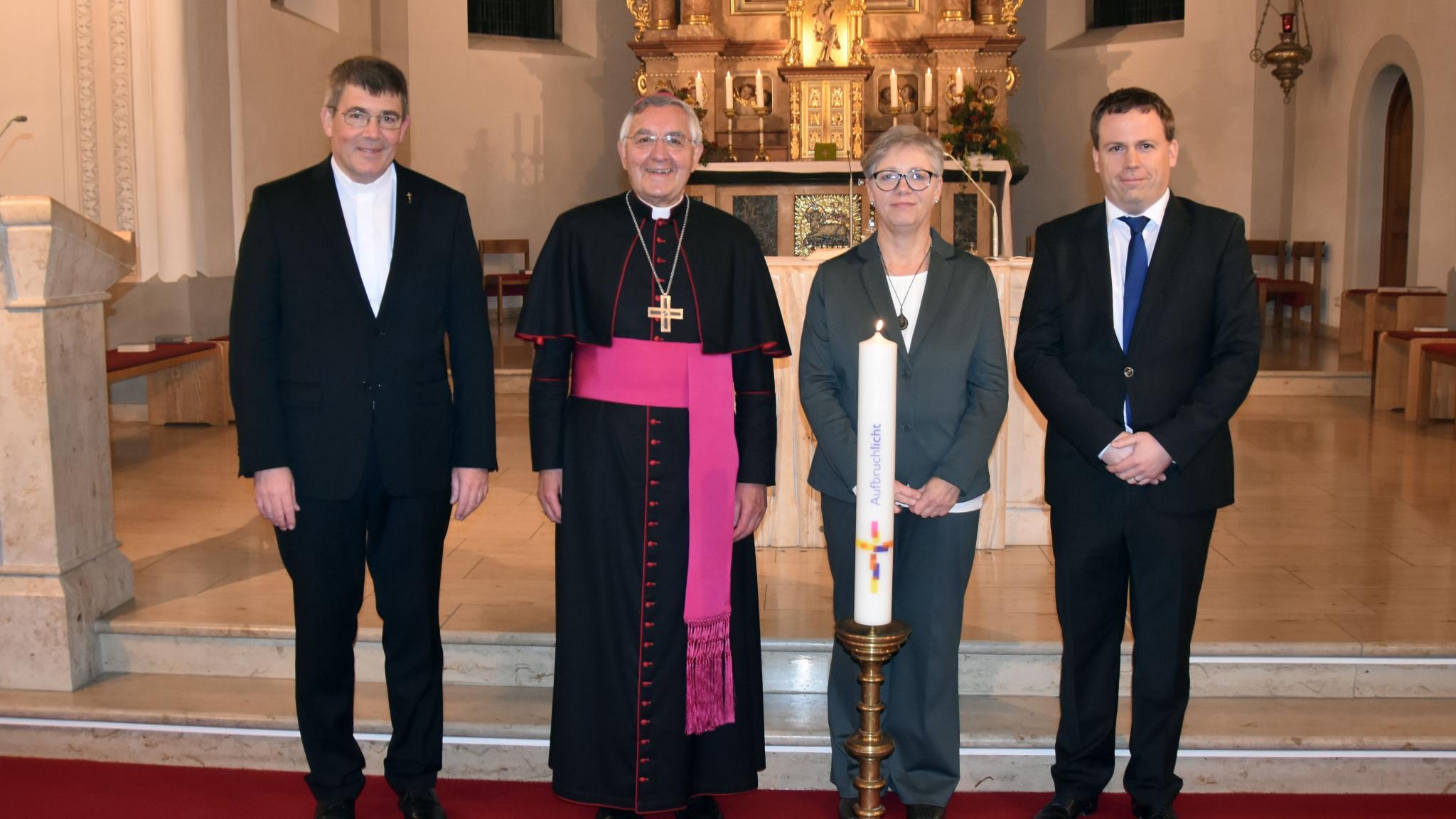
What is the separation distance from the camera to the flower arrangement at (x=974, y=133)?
9805mm

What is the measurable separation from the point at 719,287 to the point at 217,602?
223cm

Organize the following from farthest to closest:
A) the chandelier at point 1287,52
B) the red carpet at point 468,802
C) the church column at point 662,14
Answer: the church column at point 662,14
the chandelier at point 1287,52
the red carpet at point 468,802

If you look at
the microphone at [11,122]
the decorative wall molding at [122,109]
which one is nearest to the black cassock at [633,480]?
the microphone at [11,122]

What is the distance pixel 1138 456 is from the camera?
2.83m

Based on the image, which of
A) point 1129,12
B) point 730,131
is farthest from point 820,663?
point 1129,12

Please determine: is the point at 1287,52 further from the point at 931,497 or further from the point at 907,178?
the point at 931,497

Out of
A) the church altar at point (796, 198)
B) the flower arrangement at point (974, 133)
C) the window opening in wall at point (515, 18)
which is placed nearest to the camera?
the church altar at point (796, 198)

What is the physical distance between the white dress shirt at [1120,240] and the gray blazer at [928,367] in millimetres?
269

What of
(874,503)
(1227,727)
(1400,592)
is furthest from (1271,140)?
(874,503)

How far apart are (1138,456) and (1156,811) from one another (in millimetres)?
→ 887

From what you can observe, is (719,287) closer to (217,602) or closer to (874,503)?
(874,503)

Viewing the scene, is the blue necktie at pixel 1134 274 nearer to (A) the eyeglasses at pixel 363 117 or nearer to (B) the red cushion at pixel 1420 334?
(A) the eyeglasses at pixel 363 117

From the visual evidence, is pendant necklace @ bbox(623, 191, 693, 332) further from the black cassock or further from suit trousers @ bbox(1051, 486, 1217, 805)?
suit trousers @ bbox(1051, 486, 1217, 805)

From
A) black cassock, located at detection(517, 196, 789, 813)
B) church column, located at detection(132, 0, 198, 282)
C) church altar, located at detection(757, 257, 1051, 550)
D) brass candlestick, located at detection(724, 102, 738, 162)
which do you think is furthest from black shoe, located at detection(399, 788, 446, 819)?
brass candlestick, located at detection(724, 102, 738, 162)
